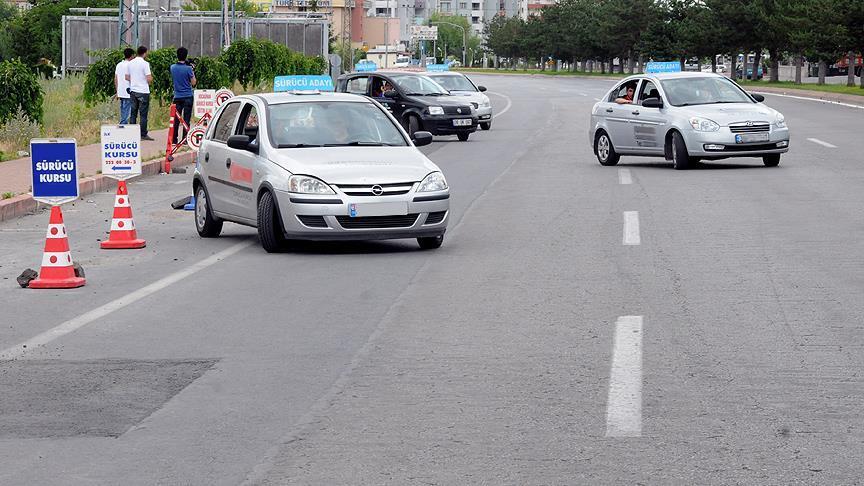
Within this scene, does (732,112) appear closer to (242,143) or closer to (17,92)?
(242,143)

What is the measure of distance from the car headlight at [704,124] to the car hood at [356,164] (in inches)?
372

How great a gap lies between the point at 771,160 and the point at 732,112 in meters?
1.27

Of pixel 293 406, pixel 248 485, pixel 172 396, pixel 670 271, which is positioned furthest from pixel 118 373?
pixel 670 271

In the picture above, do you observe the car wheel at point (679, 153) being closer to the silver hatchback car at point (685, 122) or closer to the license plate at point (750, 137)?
the silver hatchback car at point (685, 122)

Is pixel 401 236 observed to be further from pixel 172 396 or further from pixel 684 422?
pixel 684 422

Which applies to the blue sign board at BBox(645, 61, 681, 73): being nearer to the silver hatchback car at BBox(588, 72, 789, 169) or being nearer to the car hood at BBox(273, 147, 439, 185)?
the silver hatchback car at BBox(588, 72, 789, 169)

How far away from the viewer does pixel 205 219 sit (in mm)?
14891

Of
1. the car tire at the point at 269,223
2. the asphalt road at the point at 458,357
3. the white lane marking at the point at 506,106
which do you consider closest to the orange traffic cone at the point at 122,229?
the asphalt road at the point at 458,357

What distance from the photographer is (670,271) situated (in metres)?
11.6

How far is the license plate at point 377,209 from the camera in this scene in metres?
12.8

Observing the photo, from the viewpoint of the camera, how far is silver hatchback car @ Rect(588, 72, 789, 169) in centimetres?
2231

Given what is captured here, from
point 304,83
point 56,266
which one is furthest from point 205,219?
point 304,83

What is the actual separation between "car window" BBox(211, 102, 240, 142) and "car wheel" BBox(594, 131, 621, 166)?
10.4 meters

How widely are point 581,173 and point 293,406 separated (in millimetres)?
16062
